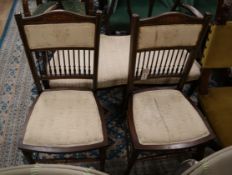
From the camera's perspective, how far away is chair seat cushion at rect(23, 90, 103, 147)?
1093 millimetres

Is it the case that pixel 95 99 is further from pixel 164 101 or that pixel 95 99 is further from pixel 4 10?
pixel 4 10

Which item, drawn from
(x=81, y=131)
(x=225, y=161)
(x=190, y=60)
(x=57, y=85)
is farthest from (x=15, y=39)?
(x=225, y=161)

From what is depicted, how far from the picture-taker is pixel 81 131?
3.70ft

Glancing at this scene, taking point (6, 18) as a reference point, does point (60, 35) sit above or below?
above

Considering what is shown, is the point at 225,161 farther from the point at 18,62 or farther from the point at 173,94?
the point at 18,62

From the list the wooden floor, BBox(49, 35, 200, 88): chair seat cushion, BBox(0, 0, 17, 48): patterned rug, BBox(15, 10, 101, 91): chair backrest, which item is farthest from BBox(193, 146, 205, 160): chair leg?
the wooden floor

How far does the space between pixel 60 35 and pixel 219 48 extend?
0.78 m

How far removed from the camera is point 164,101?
129 centimetres

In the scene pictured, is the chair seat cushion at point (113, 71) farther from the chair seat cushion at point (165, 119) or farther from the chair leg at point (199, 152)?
the chair leg at point (199, 152)

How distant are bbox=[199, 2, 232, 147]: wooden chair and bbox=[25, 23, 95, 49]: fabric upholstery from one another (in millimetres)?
586

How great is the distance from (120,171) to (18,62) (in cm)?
135

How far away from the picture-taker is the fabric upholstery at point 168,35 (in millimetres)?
1091

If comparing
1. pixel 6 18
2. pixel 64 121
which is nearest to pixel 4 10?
pixel 6 18

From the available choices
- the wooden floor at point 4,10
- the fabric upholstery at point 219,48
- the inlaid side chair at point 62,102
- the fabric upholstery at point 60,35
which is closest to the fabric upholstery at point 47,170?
the inlaid side chair at point 62,102
